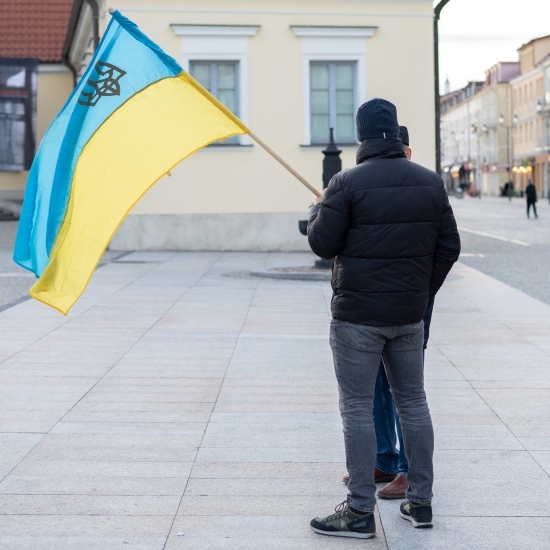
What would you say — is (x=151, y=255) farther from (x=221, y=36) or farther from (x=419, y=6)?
(x=419, y=6)

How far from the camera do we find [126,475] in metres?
5.63

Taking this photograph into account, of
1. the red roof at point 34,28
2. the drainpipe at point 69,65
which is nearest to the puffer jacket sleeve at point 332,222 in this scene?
the drainpipe at point 69,65

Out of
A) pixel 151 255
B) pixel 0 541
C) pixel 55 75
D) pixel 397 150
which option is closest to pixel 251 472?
pixel 0 541

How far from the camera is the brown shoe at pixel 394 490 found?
17.1 feet

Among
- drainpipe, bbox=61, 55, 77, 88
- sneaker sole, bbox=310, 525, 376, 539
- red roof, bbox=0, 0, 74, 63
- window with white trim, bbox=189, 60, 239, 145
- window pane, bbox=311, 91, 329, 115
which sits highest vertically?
red roof, bbox=0, 0, 74, 63

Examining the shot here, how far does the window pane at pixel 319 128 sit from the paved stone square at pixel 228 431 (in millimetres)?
11401

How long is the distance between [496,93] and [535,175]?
22666mm

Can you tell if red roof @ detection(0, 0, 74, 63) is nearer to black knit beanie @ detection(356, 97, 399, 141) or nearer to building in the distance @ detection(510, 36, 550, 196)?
black knit beanie @ detection(356, 97, 399, 141)

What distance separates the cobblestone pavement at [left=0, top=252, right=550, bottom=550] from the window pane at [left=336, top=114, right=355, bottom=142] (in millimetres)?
11527

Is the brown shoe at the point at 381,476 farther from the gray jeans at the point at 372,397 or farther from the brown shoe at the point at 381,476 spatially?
the gray jeans at the point at 372,397

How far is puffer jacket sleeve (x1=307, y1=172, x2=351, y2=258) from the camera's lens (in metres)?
4.61

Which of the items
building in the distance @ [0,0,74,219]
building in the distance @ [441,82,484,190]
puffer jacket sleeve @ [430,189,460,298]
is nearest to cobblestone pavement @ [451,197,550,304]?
puffer jacket sleeve @ [430,189,460,298]

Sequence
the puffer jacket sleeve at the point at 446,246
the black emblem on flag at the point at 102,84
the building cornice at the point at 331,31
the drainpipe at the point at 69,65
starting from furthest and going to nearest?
the drainpipe at the point at 69,65 < the building cornice at the point at 331,31 < the black emblem on flag at the point at 102,84 < the puffer jacket sleeve at the point at 446,246

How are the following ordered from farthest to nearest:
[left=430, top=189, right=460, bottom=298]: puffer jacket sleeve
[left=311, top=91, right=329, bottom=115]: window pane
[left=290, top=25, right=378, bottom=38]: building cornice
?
[left=311, top=91, right=329, bottom=115]: window pane < [left=290, top=25, right=378, bottom=38]: building cornice < [left=430, top=189, right=460, bottom=298]: puffer jacket sleeve
